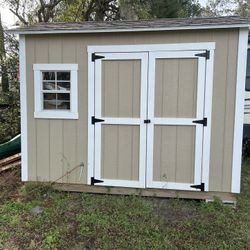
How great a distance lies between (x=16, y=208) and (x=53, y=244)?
1160 millimetres

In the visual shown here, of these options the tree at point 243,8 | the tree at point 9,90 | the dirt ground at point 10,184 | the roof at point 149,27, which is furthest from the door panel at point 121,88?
the tree at point 243,8

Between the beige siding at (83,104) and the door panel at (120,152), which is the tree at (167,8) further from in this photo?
the door panel at (120,152)

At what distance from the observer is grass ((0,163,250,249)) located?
326cm

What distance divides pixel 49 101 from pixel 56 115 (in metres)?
0.26

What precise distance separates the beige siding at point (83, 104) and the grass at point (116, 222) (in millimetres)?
392

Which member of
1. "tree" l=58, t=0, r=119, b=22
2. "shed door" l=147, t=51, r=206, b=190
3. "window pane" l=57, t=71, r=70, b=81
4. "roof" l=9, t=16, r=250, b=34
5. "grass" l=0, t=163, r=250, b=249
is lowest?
"grass" l=0, t=163, r=250, b=249

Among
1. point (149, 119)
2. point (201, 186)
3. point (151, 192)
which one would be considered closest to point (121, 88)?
point (149, 119)

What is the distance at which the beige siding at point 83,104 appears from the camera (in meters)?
4.04

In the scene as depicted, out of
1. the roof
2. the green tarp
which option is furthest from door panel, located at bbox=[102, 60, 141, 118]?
the green tarp

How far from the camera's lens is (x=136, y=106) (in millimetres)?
4305

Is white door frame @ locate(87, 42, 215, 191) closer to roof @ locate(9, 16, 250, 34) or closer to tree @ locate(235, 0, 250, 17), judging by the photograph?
roof @ locate(9, 16, 250, 34)

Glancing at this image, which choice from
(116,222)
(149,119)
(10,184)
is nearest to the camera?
(116,222)

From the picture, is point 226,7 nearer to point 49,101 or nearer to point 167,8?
point 167,8

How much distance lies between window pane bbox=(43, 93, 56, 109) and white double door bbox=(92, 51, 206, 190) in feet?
2.23
